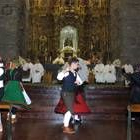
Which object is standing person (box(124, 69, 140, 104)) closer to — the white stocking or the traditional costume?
the white stocking

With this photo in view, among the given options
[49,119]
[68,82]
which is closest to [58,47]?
[49,119]

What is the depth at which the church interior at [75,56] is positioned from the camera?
42.3 ft

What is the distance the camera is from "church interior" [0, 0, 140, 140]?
42.3 ft

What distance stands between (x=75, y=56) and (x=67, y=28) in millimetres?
12862

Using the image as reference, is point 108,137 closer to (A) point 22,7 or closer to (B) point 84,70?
(B) point 84,70

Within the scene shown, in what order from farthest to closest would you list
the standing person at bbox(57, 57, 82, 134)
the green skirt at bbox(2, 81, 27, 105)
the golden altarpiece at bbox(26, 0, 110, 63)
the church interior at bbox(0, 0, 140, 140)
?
the golden altarpiece at bbox(26, 0, 110, 63)
the church interior at bbox(0, 0, 140, 140)
the green skirt at bbox(2, 81, 27, 105)
the standing person at bbox(57, 57, 82, 134)

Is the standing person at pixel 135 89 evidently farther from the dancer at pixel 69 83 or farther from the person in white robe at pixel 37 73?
the person in white robe at pixel 37 73

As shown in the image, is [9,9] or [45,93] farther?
[9,9]

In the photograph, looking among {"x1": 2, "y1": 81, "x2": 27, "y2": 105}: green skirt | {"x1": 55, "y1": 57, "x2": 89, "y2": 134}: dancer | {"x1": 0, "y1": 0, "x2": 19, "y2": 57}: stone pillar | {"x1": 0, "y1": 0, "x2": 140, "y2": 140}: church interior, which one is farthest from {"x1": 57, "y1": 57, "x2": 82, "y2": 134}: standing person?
{"x1": 0, "y1": 0, "x2": 19, "y2": 57}: stone pillar

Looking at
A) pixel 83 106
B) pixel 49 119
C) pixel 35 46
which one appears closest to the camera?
pixel 83 106

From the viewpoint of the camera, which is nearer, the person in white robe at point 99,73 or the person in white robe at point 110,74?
the person in white robe at point 110,74

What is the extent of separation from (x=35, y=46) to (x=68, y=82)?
59.0 feet

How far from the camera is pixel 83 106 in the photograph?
12.8 meters

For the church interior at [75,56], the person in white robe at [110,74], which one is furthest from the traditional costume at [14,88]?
the person in white robe at [110,74]
